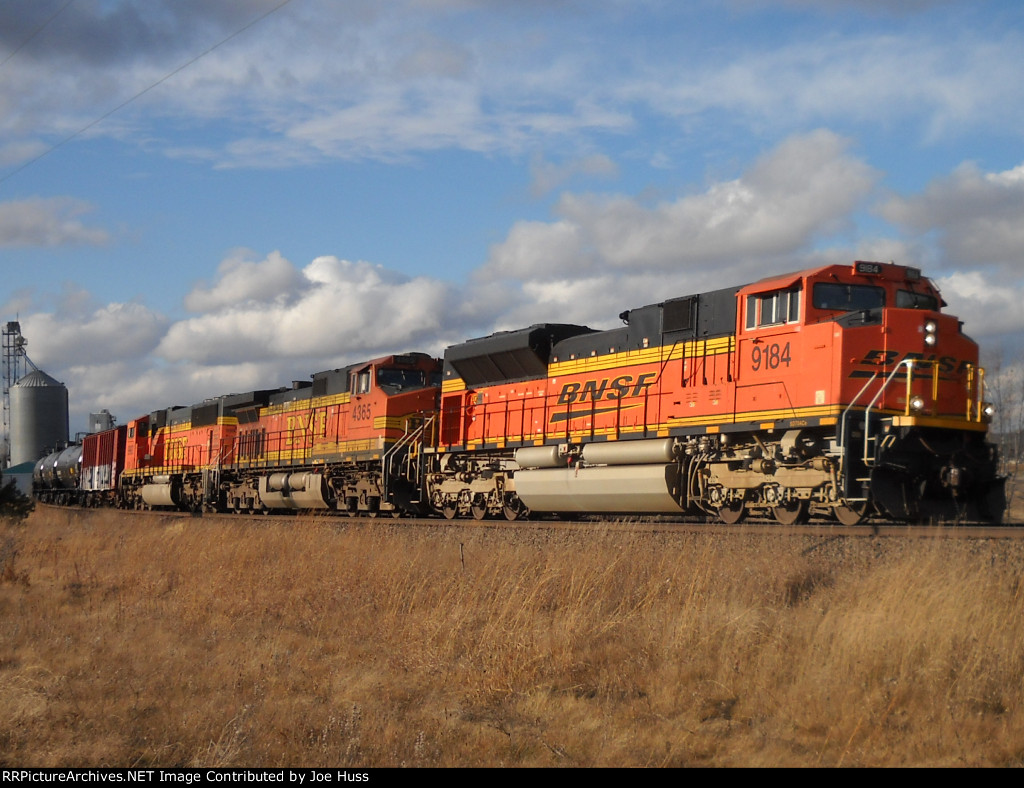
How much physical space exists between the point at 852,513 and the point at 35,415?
72194mm

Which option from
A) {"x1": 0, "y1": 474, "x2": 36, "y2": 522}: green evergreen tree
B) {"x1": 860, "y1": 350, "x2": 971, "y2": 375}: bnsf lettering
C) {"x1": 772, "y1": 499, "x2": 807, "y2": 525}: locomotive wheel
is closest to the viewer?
{"x1": 860, "y1": 350, "x2": 971, "y2": 375}: bnsf lettering

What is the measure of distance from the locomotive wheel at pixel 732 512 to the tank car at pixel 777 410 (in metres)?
0.02

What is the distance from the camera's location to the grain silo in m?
72.9

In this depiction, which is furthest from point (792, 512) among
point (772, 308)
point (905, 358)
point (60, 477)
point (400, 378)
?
point (60, 477)

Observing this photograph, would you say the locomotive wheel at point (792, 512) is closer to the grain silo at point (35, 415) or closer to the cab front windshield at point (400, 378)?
the cab front windshield at point (400, 378)

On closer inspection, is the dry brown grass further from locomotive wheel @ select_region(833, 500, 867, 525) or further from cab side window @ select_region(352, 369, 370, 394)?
cab side window @ select_region(352, 369, 370, 394)

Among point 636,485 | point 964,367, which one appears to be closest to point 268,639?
point 636,485

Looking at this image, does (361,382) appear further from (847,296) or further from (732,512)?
(847,296)

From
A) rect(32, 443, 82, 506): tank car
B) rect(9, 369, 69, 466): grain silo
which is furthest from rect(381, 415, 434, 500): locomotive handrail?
rect(9, 369, 69, 466): grain silo

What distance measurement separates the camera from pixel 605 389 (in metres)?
17.7

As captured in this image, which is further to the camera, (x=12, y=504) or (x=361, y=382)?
(x=361, y=382)

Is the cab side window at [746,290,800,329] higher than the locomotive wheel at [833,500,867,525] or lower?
higher

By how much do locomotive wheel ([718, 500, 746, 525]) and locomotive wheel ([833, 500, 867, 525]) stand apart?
65.1 inches
